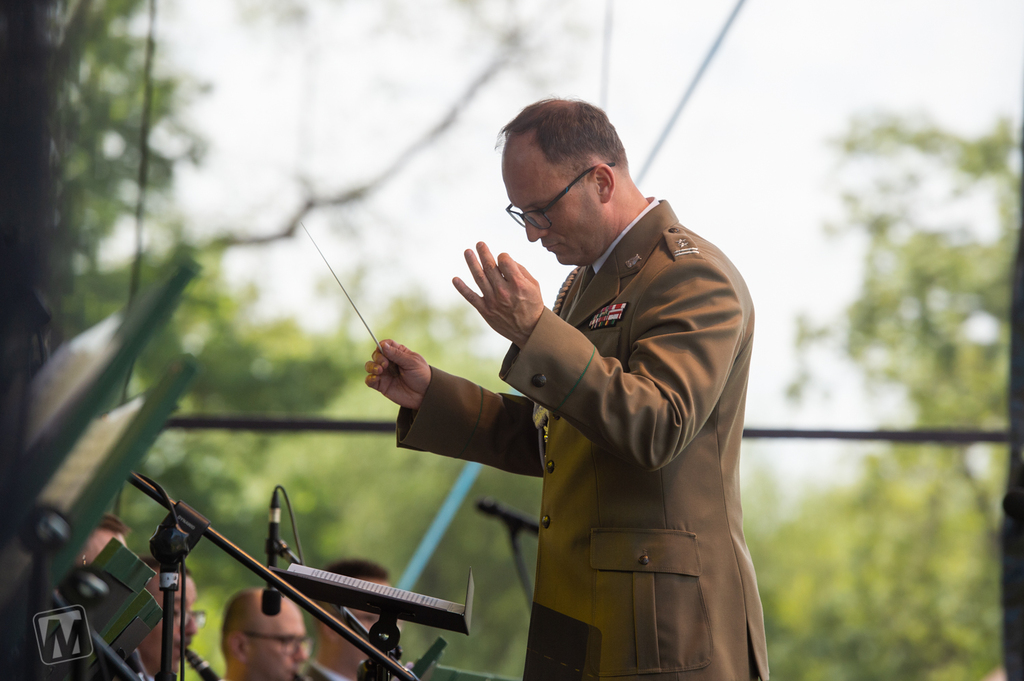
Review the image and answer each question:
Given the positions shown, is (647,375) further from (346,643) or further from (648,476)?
(346,643)

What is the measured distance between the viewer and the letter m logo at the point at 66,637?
37.4 inches

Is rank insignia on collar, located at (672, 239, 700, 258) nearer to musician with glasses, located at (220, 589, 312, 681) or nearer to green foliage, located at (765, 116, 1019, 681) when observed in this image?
musician with glasses, located at (220, 589, 312, 681)

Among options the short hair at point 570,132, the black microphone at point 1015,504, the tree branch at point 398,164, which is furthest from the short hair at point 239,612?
the tree branch at point 398,164

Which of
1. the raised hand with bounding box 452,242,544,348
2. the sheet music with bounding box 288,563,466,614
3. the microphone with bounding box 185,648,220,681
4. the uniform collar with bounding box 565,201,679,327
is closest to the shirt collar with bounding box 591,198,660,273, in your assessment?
the uniform collar with bounding box 565,201,679,327

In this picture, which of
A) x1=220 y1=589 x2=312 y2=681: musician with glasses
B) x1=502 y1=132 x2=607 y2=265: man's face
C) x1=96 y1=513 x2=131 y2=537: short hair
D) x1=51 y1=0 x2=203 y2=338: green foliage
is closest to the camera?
x1=502 y1=132 x2=607 y2=265: man's face

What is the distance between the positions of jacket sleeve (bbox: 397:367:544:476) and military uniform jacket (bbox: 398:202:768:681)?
17 cm

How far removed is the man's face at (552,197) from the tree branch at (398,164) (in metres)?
6.41

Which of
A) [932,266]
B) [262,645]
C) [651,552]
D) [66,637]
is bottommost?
[66,637]

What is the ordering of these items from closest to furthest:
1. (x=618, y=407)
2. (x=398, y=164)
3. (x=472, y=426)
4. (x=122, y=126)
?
(x=618, y=407)
(x=472, y=426)
(x=122, y=126)
(x=398, y=164)

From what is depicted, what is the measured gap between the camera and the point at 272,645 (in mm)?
2814

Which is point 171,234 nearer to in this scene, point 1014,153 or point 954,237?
point 954,237

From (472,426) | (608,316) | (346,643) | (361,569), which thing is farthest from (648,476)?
(346,643)

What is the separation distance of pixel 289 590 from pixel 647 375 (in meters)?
0.59

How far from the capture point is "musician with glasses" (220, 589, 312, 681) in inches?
110
